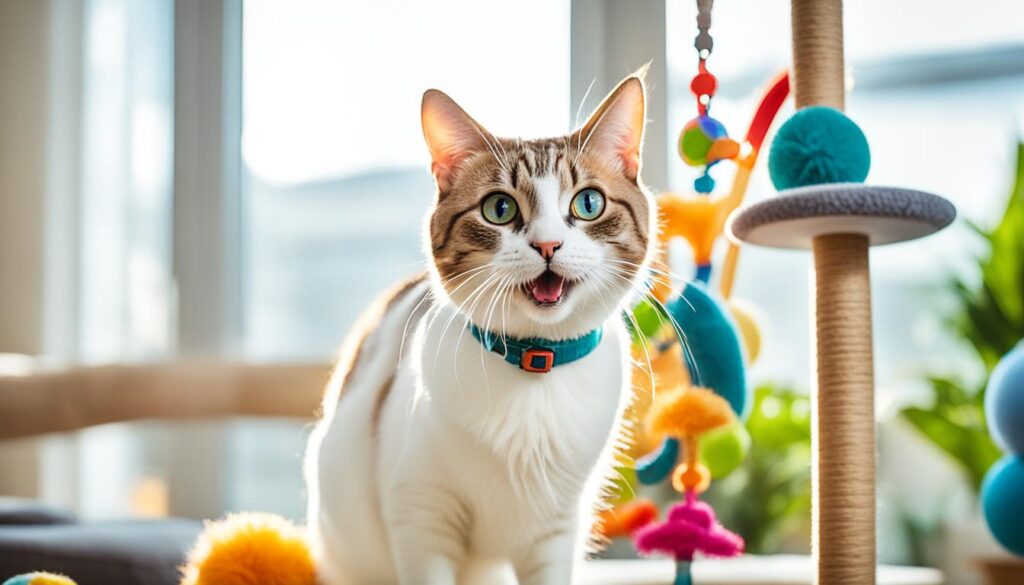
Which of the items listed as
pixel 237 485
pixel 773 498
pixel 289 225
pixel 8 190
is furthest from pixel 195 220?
pixel 773 498

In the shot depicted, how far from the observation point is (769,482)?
2.02m

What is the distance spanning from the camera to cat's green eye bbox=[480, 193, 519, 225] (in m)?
0.80

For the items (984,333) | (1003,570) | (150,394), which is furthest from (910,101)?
(150,394)

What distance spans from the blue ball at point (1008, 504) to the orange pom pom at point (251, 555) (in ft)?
3.09

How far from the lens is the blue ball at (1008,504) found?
118 cm

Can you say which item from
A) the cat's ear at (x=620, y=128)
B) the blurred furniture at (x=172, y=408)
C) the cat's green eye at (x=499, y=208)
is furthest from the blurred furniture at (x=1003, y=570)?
the cat's green eye at (x=499, y=208)

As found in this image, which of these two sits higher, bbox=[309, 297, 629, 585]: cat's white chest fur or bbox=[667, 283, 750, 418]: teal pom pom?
bbox=[667, 283, 750, 418]: teal pom pom

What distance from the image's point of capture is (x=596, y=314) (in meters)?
0.80

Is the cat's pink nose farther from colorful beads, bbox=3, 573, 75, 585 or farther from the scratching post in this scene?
colorful beads, bbox=3, 573, 75, 585

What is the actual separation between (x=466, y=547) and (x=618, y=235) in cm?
34

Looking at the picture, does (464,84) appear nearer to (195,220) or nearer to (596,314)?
(195,220)

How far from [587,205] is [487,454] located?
253 mm

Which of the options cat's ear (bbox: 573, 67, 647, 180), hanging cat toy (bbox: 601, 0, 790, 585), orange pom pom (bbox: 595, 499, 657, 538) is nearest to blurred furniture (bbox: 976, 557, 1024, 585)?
orange pom pom (bbox: 595, 499, 657, 538)

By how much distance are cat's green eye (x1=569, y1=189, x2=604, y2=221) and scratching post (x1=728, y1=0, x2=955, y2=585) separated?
16cm
